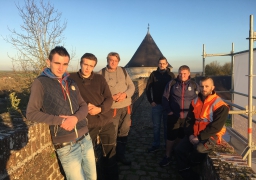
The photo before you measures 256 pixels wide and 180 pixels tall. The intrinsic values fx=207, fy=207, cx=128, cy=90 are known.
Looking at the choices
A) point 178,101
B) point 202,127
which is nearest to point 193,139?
point 202,127

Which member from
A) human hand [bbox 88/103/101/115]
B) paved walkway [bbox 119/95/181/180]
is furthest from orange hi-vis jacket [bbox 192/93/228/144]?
human hand [bbox 88/103/101/115]

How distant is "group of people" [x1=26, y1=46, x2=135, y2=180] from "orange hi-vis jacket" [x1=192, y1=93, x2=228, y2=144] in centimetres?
143

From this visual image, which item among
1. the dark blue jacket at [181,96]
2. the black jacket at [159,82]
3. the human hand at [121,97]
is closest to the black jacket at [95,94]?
the human hand at [121,97]

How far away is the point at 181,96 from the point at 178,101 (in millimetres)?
118

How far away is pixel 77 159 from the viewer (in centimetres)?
244

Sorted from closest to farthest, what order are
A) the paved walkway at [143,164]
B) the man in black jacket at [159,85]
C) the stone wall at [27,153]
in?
the stone wall at [27,153]
the paved walkway at [143,164]
the man in black jacket at [159,85]

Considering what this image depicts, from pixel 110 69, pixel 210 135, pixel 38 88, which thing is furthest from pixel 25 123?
pixel 210 135

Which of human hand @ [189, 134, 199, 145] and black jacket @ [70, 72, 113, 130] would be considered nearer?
black jacket @ [70, 72, 113, 130]

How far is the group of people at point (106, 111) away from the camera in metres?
2.27

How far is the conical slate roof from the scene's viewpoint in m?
34.7

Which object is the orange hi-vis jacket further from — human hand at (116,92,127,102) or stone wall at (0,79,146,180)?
stone wall at (0,79,146,180)

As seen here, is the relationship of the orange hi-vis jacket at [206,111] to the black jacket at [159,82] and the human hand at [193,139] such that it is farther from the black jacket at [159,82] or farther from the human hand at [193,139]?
the black jacket at [159,82]

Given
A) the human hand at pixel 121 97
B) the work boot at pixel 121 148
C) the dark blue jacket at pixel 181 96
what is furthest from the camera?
the work boot at pixel 121 148

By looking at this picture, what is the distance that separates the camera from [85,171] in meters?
2.70
